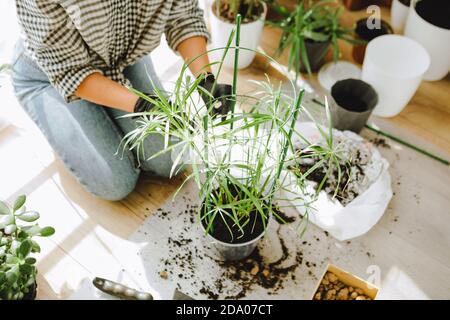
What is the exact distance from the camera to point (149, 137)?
1.38m

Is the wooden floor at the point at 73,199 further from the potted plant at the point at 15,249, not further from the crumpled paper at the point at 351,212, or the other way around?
the potted plant at the point at 15,249

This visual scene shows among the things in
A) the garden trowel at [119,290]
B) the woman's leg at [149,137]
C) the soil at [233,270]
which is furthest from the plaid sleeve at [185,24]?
the garden trowel at [119,290]

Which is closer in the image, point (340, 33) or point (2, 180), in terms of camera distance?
point (2, 180)

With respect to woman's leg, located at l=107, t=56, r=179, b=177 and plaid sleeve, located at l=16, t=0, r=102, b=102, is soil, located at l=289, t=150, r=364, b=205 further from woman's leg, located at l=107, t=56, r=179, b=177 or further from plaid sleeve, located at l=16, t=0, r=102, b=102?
plaid sleeve, located at l=16, t=0, r=102, b=102

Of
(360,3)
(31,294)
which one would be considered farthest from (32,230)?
(360,3)

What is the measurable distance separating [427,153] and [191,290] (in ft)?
2.91

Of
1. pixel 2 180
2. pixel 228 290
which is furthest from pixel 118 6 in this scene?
pixel 228 290

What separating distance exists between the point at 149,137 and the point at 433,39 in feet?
3.36

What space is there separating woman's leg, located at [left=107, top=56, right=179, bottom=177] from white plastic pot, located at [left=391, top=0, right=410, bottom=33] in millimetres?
1032

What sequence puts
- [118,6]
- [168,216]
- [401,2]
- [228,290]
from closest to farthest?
[118,6] < [228,290] < [168,216] < [401,2]

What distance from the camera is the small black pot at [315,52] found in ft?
5.49

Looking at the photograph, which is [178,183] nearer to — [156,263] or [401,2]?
[156,263]

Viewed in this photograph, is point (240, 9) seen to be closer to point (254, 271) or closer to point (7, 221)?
point (254, 271)

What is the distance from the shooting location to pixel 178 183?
4.80 ft
